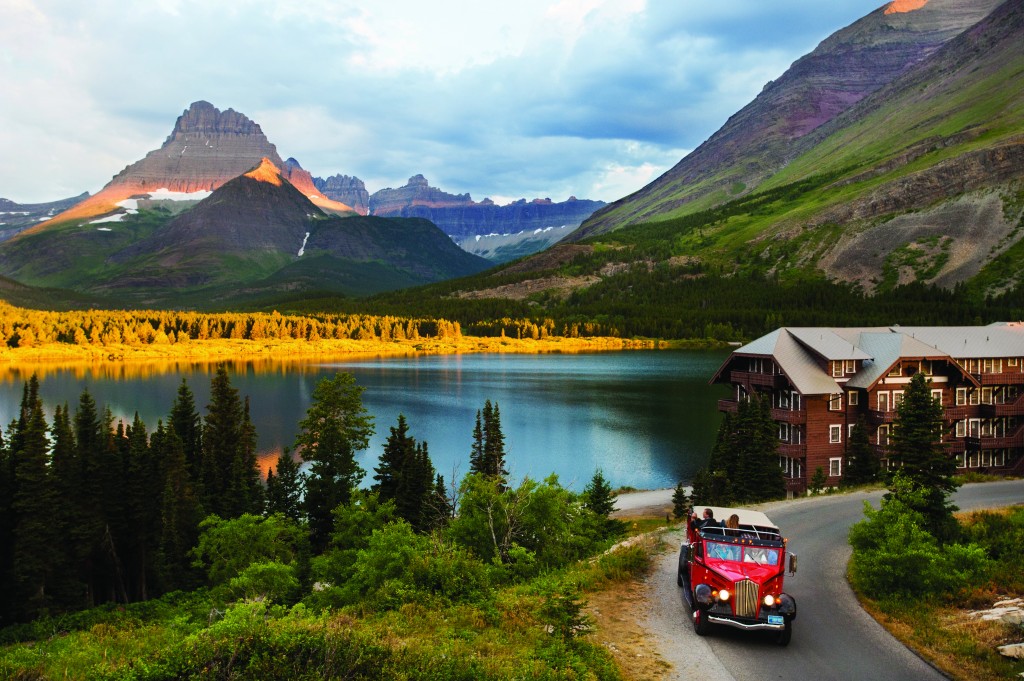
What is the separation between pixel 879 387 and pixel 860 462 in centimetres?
759

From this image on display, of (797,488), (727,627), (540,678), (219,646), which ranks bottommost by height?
(797,488)

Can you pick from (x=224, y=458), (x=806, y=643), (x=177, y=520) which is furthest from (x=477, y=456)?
(x=806, y=643)

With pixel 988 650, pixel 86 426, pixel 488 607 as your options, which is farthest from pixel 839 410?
pixel 86 426

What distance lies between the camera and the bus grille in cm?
1645

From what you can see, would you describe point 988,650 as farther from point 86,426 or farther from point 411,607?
point 86,426

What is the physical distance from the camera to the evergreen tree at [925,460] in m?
24.5

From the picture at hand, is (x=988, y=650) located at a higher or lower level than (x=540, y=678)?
lower

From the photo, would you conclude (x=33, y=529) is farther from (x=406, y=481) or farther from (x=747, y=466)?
(x=747, y=466)

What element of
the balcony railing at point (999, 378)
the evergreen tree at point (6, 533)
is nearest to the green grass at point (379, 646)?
the evergreen tree at point (6, 533)

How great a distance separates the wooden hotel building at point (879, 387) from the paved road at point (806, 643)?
101ft

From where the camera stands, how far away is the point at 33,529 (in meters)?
41.0

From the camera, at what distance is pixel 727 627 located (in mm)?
17594

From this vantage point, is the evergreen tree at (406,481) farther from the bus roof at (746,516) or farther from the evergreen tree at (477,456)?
the bus roof at (746,516)

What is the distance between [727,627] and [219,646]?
1242 cm
